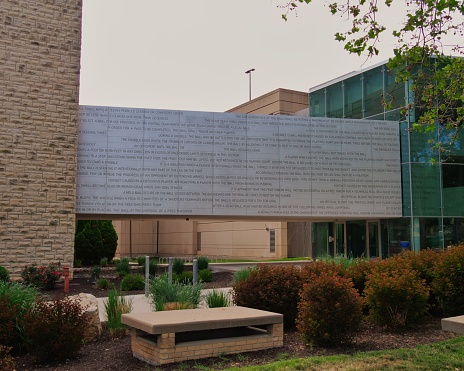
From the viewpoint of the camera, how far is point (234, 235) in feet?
133

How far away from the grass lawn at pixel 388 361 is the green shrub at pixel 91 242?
24.9 m

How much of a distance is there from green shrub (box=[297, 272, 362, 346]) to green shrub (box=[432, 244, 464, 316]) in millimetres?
3092

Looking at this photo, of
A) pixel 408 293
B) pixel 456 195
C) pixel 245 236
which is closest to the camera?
pixel 408 293

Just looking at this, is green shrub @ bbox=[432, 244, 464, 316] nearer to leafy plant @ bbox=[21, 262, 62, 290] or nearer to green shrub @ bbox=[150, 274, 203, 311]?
green shrub @ bbox=[150, 274, 203, 311]

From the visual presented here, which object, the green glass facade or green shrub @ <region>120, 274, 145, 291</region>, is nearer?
green shrub @ <region>120, 274, 145, 291</region>

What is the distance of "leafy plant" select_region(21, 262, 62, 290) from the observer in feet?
53.3

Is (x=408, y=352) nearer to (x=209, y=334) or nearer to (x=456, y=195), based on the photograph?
(x=209, y=334)

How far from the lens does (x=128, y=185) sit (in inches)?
773

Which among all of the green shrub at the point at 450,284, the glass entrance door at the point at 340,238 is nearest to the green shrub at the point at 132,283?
the green shrub at the point at 450,284

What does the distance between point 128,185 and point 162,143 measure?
1.99m

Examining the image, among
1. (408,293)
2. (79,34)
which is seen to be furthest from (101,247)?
(408,293)

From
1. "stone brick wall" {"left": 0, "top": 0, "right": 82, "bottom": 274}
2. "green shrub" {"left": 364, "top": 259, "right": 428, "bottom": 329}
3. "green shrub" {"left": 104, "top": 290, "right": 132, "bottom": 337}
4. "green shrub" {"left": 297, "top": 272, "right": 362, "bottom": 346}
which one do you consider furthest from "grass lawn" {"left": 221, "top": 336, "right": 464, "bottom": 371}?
"stone brick wall" {"left": 0, "top": 0, "right": 82, "bottom": 274}

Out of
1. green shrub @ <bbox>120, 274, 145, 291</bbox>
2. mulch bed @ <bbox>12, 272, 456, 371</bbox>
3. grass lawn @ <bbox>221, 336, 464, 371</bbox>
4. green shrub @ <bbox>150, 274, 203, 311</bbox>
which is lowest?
mulch bed @ <bbox>12, 272, 456, 371</bbox>

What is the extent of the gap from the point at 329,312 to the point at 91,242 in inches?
961
